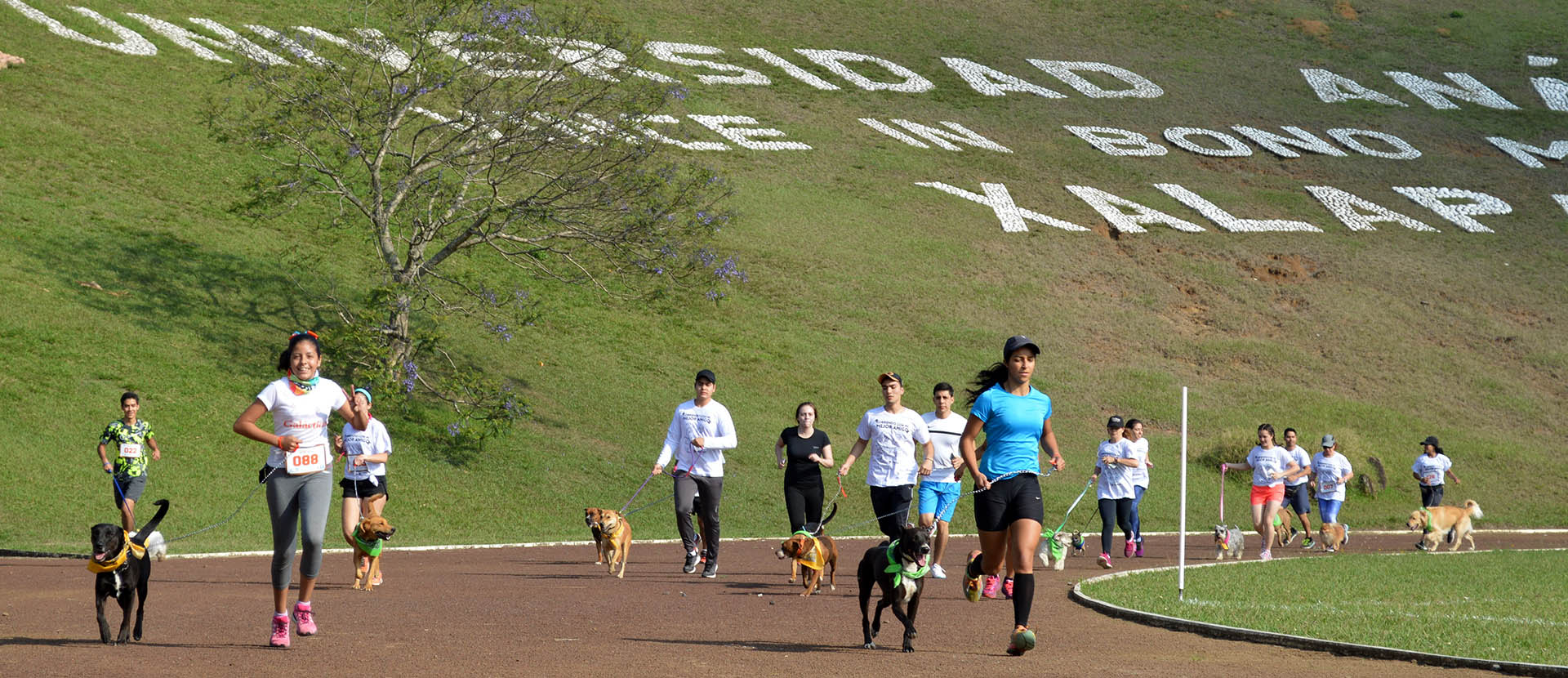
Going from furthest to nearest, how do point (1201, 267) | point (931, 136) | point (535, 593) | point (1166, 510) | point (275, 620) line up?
point (931, 136)
point (1201, 267)
point (1166, 510)
point (535, 593)
point (275, 620)

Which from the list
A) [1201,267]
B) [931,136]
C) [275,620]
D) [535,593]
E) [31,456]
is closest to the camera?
[275,620]

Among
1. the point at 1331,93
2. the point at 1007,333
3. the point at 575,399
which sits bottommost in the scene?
the point at 575,399

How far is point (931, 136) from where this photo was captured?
53.9 m

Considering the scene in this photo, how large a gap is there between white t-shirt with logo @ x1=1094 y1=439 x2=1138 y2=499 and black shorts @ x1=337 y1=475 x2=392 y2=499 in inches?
353

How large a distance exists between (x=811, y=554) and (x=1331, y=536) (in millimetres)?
11017

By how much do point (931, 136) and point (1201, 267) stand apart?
12.6 m

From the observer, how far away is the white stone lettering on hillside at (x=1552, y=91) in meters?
65.8

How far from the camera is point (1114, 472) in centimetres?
1758

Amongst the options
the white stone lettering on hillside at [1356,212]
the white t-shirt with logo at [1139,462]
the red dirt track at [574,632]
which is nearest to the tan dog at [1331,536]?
the white t-shirt with logo at [1139,462]

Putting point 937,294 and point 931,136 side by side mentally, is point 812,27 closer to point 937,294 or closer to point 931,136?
point 931,136

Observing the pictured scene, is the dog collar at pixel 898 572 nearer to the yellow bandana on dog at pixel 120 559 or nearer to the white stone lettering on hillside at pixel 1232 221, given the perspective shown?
the yellow bandana on dog at pixel 120 559

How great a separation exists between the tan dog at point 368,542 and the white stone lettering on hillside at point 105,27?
34283 mm

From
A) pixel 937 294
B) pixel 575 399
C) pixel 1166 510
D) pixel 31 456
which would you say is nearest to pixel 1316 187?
pixel 937 294

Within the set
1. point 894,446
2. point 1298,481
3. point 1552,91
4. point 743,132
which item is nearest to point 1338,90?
point 1552,91
